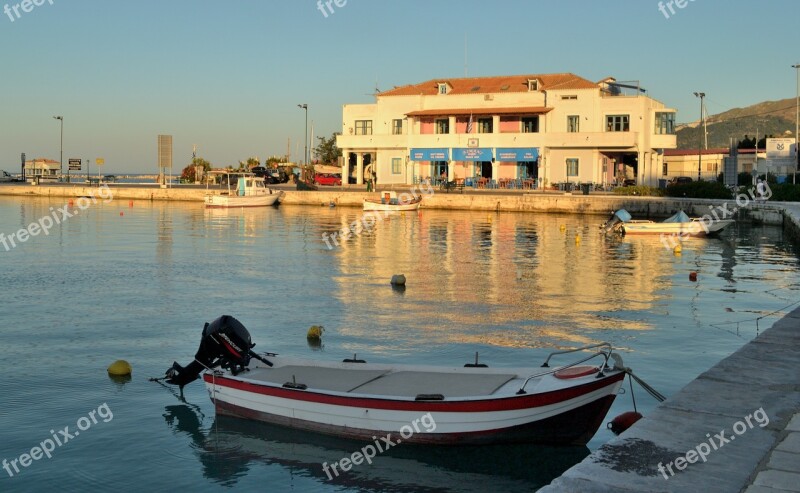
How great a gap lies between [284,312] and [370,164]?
60365 mm

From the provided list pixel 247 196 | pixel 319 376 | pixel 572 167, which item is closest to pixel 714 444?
pixel 319 376

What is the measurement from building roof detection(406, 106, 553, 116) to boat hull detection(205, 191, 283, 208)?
1590cm

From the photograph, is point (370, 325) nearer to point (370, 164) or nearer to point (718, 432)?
point (718, 432)

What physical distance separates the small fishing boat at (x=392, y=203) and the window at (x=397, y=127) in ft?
49.1

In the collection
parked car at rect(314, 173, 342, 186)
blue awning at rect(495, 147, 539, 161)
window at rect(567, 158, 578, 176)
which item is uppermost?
blue awning at rect(495, 147, 539, 161)

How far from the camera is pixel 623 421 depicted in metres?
12.0

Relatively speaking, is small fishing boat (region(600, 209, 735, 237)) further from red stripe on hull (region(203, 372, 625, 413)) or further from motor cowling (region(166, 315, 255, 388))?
red stripe on hull (region(203, 372, 625, 413))

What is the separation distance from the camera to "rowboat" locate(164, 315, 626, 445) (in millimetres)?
11023

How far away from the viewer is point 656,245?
4150 cm

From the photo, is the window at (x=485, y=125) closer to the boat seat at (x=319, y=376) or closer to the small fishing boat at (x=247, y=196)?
the small fishing boat at (x=247, y=196)

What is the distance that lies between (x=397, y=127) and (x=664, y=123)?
76.8ft

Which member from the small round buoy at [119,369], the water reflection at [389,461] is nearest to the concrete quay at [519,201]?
the water reflection at [389,461]

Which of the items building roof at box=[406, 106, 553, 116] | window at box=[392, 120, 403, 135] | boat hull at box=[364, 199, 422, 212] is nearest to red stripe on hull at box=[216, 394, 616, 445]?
boat hull at box=[364, 199, 422, 212]

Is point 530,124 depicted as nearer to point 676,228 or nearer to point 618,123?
point 618,123
